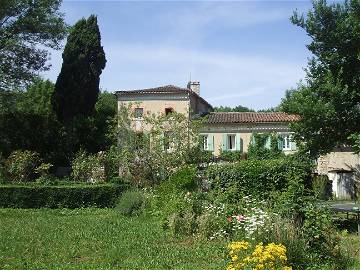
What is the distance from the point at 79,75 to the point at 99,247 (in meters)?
27.5

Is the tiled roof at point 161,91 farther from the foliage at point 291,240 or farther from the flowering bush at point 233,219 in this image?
the foliage at point 291,240

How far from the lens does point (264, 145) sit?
129 ft

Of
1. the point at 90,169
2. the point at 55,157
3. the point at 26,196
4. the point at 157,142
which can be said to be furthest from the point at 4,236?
the point at 55,157

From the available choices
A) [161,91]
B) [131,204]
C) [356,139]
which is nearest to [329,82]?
[356,139]

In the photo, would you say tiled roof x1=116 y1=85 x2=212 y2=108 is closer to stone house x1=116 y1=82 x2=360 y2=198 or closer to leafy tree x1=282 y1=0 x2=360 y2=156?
stone house x1=116 y1=82 x2=360 y2=198

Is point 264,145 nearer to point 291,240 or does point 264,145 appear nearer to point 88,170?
point 88,170

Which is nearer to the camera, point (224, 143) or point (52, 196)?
point (52, 196)

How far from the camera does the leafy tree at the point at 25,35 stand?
3100cm

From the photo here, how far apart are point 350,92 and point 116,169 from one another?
20.6 m

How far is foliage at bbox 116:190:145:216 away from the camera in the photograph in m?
20.0

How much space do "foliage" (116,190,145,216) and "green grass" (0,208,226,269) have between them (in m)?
2.56

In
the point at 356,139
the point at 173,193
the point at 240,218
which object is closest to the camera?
the point at 240,218

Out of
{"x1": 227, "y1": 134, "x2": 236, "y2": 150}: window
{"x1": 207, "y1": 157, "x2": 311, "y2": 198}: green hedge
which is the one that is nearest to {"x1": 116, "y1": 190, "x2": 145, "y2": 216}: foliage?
{"x1": 207, "y1": 157, "x2": 311, "y2": 198}: green hedge

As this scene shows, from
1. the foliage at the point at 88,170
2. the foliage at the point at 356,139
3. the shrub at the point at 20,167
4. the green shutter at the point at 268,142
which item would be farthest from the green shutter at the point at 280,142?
the foliage at the point at 356,139
